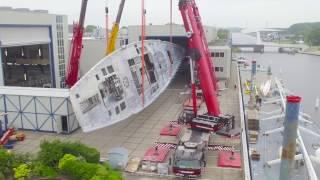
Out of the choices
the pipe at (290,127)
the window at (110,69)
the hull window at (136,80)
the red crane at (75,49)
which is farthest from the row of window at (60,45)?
the pipe at (290,127)

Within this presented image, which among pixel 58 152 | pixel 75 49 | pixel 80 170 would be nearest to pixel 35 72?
pixel 75 49

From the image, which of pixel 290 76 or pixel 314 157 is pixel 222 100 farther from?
pixel 290 76

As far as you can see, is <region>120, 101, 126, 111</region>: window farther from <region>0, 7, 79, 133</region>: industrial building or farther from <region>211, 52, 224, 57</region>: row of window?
<region>211, 52, 224, 57</region>: row of window

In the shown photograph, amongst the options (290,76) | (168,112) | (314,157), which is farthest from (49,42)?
(290,76)

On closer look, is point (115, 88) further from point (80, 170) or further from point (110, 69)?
point (80, 170)

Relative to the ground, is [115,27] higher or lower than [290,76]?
higher

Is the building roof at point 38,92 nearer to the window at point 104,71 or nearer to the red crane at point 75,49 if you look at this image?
the window at point 104,71

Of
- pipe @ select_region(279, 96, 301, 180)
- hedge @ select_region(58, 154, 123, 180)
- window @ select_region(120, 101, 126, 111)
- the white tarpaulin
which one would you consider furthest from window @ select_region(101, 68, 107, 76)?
pipe @ select_region(279, 96, 301, 180)
